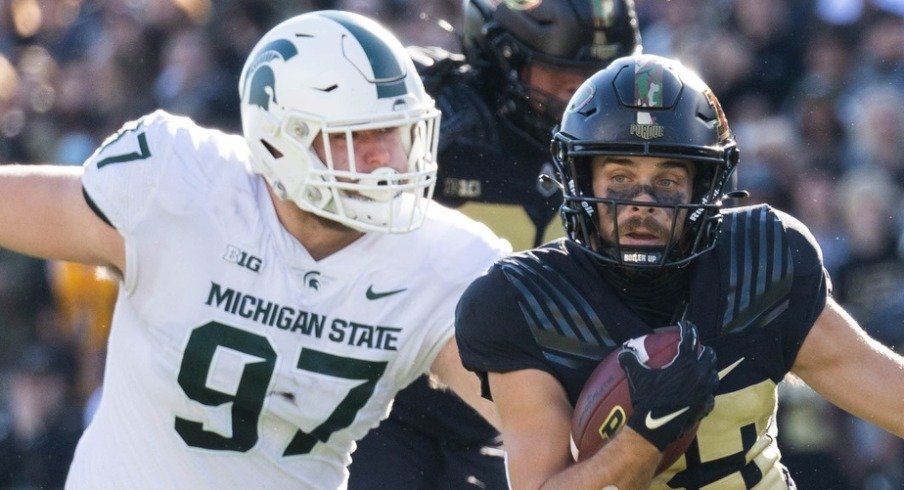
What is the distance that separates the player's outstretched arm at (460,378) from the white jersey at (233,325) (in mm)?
24

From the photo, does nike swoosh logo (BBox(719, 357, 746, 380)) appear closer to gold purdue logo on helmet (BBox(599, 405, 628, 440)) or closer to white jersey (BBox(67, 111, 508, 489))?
gold purdue logo on helmet (BBox(599, 405, 628, 440))

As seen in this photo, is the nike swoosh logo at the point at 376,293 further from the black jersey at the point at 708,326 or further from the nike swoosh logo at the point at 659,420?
the nike swoosh logo at the point at 659,420

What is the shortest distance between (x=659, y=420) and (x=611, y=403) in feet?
0.35

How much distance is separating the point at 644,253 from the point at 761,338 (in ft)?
0.94

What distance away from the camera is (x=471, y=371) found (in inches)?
138

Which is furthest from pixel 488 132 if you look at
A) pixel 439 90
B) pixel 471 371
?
pixel 471 371

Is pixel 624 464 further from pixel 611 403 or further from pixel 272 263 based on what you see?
pixel 272 263

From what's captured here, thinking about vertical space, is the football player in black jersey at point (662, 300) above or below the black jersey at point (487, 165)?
above

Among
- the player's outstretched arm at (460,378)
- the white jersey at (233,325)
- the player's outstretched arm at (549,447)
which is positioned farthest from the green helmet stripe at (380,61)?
the player's outstretched arm at (549,447)

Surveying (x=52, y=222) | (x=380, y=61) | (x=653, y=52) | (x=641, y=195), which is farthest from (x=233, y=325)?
(x=653, y=52)

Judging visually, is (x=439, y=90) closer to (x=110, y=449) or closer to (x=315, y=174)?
(x=315, y=174)

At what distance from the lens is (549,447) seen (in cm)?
319

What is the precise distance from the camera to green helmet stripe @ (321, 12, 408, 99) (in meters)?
3.77

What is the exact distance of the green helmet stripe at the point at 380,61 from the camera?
12.4 feet
